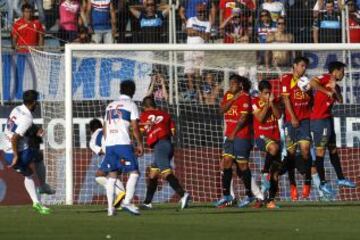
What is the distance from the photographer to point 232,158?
70.4ft

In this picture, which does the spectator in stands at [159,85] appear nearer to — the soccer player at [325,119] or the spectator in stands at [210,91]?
the spectator in stands at [210,91]

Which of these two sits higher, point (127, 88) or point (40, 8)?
point (40, 8)

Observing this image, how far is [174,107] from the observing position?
2512 centimetres

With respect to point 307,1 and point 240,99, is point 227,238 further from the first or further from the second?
point 307,1

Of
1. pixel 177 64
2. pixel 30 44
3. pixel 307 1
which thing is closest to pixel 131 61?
pixel 177 64

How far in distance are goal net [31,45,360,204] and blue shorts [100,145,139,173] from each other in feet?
18.3

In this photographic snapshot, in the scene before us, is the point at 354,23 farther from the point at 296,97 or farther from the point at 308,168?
the point at 308,168

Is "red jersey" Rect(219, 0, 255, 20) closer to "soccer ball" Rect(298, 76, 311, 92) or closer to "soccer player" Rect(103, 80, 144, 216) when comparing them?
"soccer ball" Rect(298, 76, 311, 92)

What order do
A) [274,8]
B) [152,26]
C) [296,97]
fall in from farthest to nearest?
[274,8] < [152,26] < [296,97]

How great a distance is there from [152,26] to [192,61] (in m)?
1.70

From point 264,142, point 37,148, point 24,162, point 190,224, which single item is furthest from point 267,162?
point 190,224

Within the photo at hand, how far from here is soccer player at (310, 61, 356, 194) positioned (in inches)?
875

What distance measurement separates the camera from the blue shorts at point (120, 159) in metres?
18.9

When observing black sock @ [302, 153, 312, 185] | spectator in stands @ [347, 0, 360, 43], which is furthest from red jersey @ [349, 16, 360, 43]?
black sock @ [302, 153, 312, 185]
